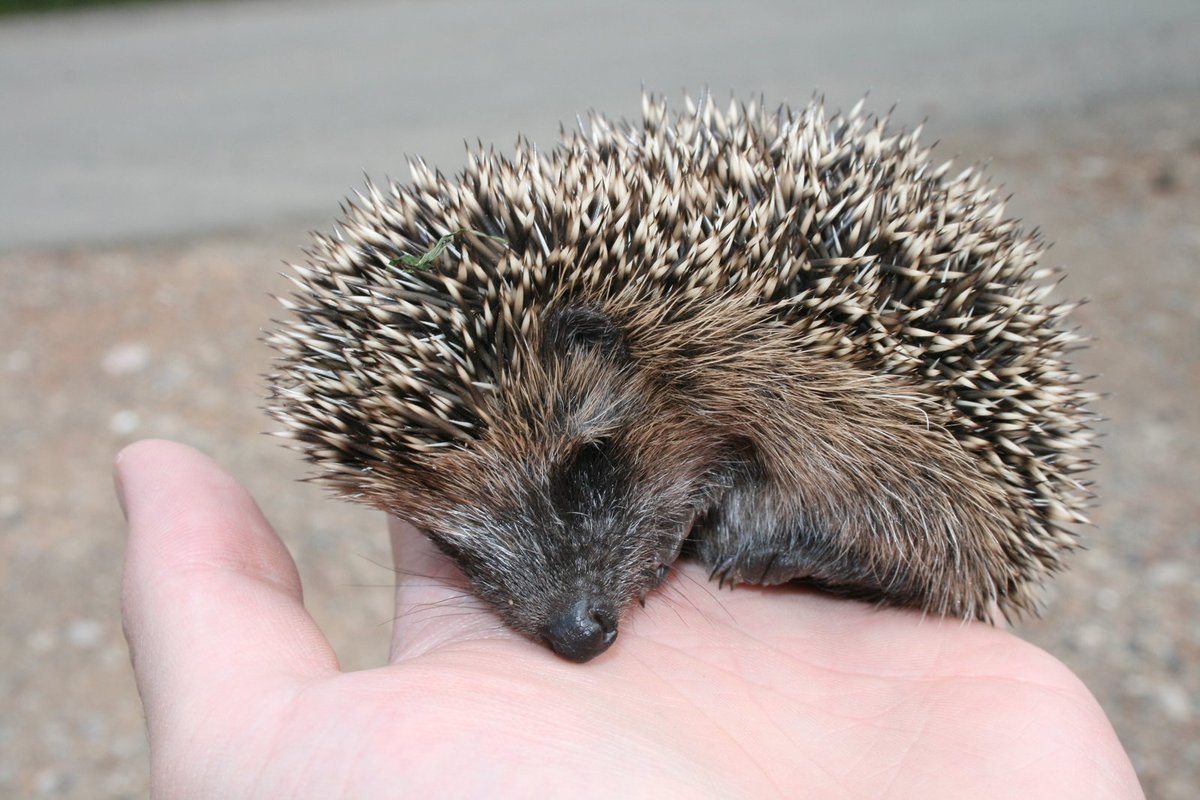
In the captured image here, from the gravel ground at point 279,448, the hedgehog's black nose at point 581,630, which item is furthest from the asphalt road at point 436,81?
the hedgehog's black nose at point 581,630

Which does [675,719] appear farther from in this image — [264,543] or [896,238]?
[896,238]

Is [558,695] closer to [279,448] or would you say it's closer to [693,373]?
[693,373]

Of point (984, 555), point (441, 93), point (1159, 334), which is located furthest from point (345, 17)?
point (984, 555)

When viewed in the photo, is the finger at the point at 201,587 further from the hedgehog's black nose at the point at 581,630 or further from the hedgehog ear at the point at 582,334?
the hedgehog ear at the point at 582,334

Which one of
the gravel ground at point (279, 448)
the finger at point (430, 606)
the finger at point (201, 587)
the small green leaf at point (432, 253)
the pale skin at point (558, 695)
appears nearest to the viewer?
the pale skin at point (558, 695)

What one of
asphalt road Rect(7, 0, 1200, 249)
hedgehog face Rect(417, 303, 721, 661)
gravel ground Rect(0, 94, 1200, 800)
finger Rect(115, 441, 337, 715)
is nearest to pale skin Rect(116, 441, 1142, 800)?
finger Rect(115, 441, 337, 715)

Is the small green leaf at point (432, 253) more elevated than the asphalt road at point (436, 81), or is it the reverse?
Answer: the small green leaf at point (432, 253)
